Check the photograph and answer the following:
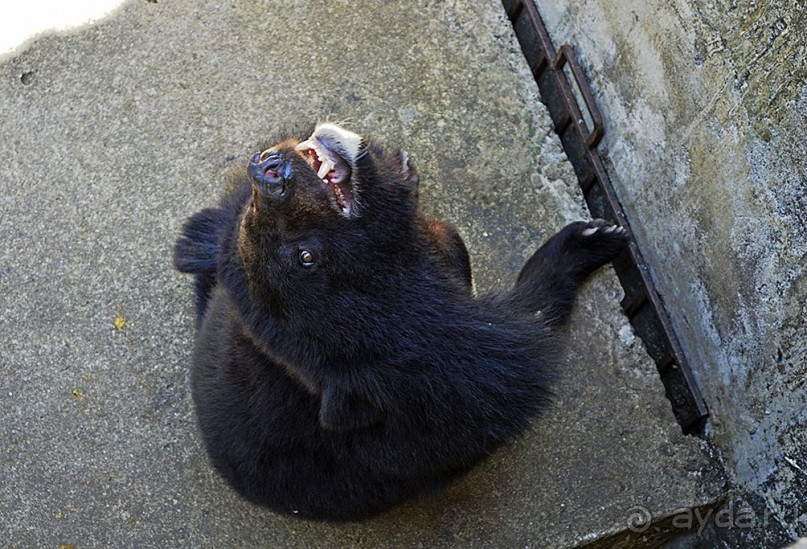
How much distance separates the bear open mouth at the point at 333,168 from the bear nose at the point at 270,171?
0.09 m

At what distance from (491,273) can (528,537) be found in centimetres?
107

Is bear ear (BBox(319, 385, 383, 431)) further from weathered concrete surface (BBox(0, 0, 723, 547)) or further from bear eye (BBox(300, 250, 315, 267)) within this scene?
weathered concrete surface (BBox(0, 0, 723, 547))

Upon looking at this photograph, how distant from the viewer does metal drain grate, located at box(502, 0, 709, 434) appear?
3.56m

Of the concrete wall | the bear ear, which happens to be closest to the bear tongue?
the bear ear

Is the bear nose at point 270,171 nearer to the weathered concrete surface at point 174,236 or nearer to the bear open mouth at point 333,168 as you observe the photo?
the bear open mouth at point 333,168

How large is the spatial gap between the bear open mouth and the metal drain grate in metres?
1.48

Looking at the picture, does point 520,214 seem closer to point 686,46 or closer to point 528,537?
point 686,46

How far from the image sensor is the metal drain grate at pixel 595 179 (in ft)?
11.7

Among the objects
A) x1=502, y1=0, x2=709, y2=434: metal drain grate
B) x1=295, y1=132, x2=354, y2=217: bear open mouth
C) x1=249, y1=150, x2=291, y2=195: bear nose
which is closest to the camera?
x1=249, y1=150, x2=291, y2=195: bear nose

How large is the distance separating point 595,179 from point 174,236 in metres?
1.86

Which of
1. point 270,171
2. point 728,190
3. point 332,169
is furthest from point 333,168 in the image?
point 728,190

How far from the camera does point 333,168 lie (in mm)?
2721

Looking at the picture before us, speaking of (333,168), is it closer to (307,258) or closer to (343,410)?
(307,258)

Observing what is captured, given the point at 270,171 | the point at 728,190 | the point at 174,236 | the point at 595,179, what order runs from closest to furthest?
the point at 270,171 → the point at 728,190 → the point at 174,236 → the point at 595,179
